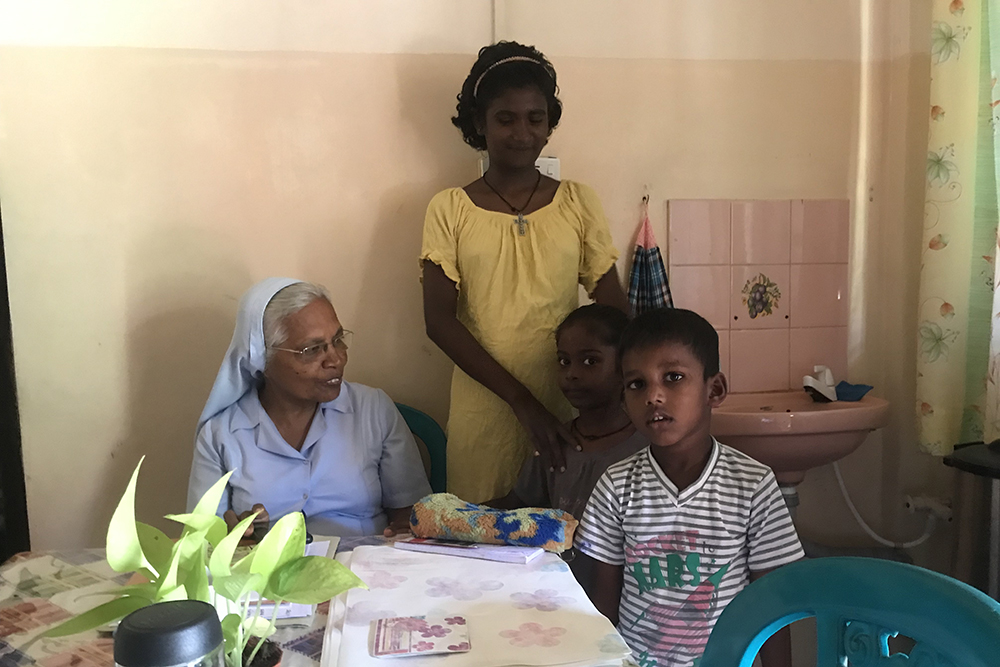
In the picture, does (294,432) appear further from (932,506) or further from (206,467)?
(932,506)

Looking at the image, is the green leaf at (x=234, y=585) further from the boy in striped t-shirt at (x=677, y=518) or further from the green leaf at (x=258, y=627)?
the boy in striped t-shirt at (x=677, y=518)

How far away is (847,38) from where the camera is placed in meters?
2.19

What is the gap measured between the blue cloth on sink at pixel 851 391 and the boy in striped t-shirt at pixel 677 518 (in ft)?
3.05

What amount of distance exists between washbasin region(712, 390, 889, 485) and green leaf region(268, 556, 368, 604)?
52.4 inches

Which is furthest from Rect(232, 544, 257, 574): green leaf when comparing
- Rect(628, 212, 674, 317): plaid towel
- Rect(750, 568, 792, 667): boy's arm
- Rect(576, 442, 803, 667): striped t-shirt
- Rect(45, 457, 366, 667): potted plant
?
Rect(628, 212, 674, 317): plaid towel

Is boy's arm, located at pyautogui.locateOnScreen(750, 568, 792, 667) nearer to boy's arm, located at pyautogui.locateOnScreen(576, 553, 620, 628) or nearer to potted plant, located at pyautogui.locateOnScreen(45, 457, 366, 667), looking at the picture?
boy's arm, located at pyautogui.locateOnScreen(576, 553, 620, 628)

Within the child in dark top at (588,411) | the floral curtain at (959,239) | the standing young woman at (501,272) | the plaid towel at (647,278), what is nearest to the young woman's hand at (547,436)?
the child in dark top at (588,411)

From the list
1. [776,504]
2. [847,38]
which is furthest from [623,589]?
[847,38]

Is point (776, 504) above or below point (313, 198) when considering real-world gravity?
below

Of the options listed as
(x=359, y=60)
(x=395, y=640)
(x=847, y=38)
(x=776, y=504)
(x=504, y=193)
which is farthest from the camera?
(x=847, y=38)

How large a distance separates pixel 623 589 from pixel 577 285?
2.64ft

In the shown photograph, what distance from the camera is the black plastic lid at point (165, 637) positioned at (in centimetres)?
60

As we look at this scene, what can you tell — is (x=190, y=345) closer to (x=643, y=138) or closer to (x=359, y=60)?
(x=359, y=60)

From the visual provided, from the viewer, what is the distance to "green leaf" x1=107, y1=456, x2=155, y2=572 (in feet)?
2.29
